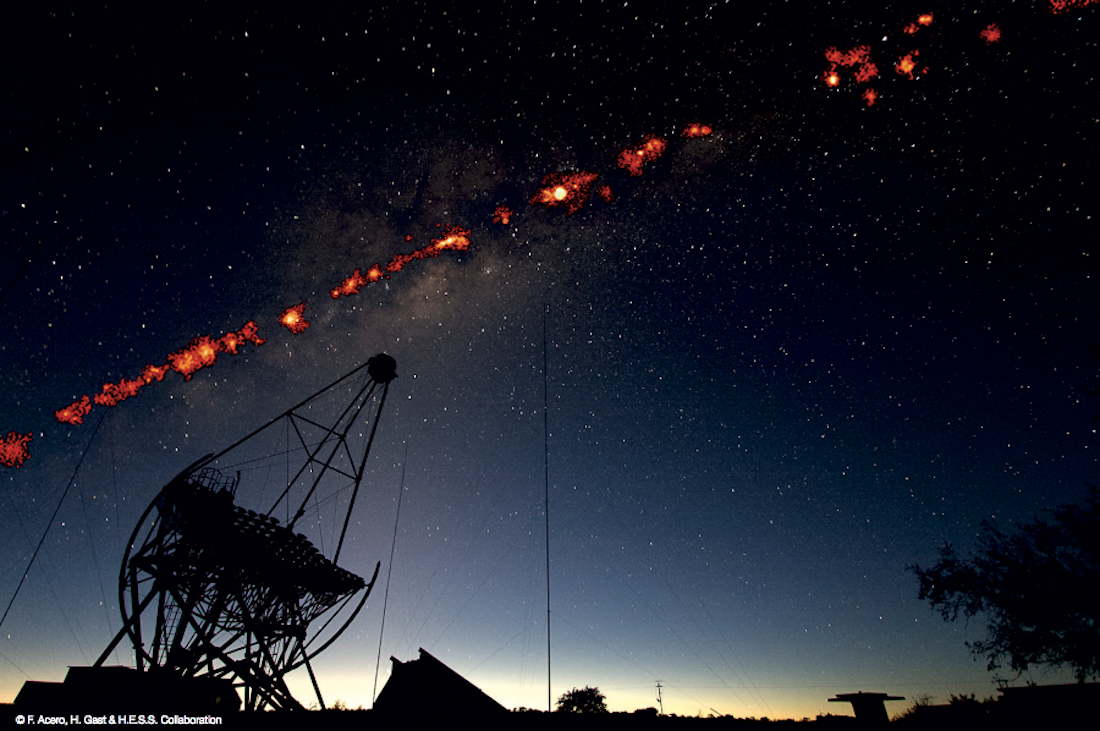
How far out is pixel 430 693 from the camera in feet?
54.9

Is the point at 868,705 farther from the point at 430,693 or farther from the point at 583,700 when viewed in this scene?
the point at 583,700

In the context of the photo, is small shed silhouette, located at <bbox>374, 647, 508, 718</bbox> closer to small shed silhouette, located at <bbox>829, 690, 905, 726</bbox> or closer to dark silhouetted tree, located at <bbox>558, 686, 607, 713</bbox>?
small shed silhouette, located at <bbox>829, 690, 905, 726</bbox>

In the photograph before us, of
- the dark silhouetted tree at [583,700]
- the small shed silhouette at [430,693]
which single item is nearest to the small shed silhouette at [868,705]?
the small shed silhouette at [430,693]

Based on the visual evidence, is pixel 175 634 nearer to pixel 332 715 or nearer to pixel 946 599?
pixel 332 715

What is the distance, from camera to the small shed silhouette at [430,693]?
51.2 ft

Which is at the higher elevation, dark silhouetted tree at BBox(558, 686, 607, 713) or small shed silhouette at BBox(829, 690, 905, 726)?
small shed silhouette at BBox(829, 690, 905, 726)

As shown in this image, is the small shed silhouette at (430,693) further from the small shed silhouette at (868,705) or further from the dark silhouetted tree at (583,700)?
the dark silhouetted tree at (583,700)

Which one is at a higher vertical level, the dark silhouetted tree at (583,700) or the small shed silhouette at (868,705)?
the small shed silhouette at (868,705)

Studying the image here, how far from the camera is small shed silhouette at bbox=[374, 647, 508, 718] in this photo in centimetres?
1560

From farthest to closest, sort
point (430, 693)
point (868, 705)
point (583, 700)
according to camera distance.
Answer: point (583, 700)
point (430, 693)
point (868, 705)

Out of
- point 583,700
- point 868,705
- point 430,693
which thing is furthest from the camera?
point 583,700

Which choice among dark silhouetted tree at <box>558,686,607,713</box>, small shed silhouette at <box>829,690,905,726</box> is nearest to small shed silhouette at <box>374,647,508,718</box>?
small shed silhouette at <box>829,690,905,726</box>

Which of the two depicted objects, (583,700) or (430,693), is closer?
(430,693)

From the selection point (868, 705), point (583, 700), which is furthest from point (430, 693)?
point (583, 700)
